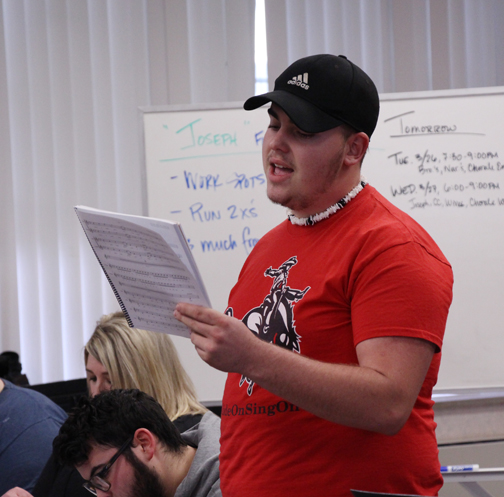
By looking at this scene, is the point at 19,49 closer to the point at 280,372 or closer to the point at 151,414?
the point at 151,414

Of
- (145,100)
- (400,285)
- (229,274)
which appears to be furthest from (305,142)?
(145,100)

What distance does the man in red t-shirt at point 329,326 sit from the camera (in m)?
0.80

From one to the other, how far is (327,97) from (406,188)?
4.91 feet

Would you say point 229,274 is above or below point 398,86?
below

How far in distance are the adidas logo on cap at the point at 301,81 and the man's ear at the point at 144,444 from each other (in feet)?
2.83

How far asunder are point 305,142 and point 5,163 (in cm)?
237

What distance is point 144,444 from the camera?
140 cm

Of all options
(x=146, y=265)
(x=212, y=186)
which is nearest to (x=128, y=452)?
(x=146, y=265)

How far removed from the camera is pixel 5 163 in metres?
2.95

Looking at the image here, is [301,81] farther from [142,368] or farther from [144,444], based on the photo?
[142,368]

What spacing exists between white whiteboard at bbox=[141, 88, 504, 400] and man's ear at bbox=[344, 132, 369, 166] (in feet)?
4.60

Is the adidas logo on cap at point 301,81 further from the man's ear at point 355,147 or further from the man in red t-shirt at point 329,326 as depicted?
the man's ear at point 355,147

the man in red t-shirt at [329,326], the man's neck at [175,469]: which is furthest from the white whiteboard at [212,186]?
the man in red t-shirt at [329,326]

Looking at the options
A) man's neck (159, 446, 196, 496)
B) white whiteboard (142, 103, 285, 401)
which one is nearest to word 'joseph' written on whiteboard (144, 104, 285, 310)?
white whiteboard (142, 103, 285, 401)
